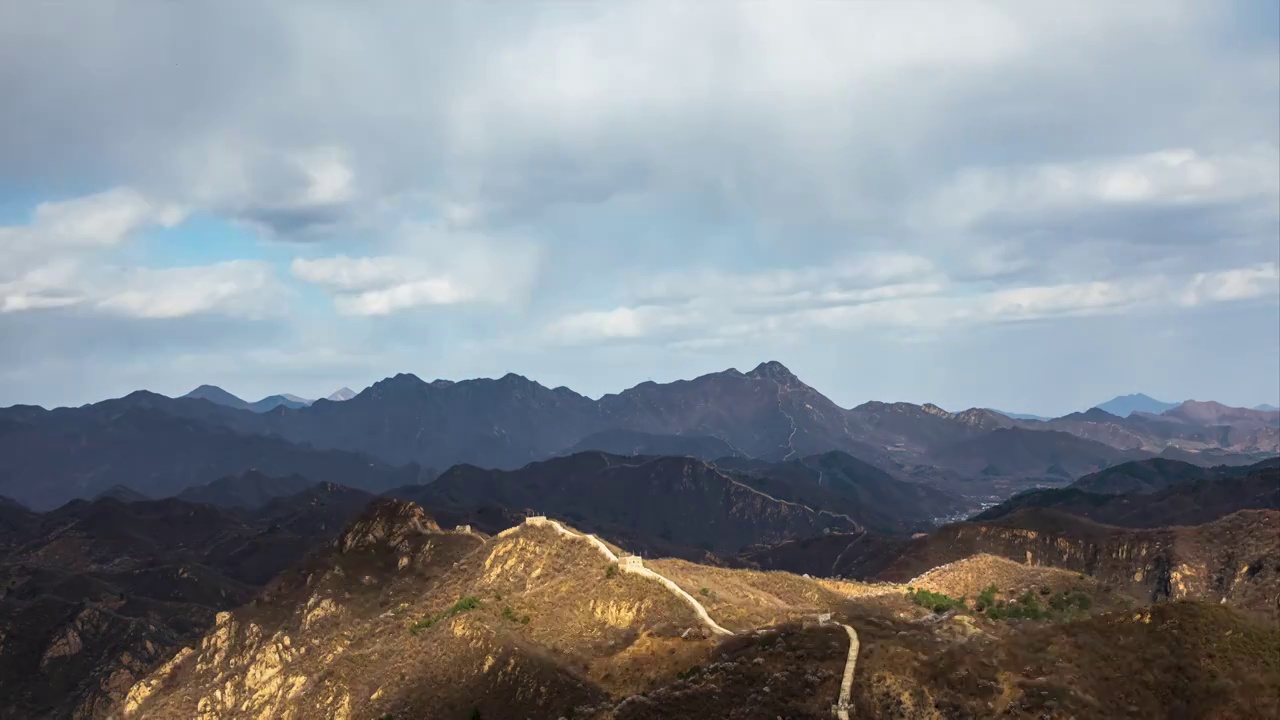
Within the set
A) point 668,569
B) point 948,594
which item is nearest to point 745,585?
point 668,569

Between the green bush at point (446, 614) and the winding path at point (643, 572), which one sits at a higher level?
the winding path at point (643, 572)

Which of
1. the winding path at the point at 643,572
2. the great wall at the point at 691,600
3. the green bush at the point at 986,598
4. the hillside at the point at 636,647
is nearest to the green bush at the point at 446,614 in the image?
the hillside at the point at 636,647

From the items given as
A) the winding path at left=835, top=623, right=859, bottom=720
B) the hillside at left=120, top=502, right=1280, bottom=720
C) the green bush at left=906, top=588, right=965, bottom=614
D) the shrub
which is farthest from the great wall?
the shrub

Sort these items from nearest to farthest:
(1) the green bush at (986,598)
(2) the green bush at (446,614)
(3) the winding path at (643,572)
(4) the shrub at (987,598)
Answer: (3) the winding path at (643,572) < (2) the green bush at (446,614) < (1) the green bush at (986,598) < (4) the shrub at (987,598)

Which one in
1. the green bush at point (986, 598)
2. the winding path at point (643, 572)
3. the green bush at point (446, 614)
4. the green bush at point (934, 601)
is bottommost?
the green bush at point (986, 598)

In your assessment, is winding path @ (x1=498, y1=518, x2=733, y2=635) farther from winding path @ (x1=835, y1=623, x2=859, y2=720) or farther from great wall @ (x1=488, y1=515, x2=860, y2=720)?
winding path @ (x1=835, y1=623, x2=859, y2=720)

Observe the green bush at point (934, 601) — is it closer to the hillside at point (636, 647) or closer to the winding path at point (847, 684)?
the hillside at point (636, 647)

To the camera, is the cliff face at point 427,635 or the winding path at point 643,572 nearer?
the cliff face at point 427,635

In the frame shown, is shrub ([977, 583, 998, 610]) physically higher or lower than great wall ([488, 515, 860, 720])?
lower

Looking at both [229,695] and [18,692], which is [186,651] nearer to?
[229,695]

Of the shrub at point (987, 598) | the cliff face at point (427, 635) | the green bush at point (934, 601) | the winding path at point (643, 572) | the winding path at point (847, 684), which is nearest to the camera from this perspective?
the winding path at point (847, 684)

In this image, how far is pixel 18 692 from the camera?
190 meters

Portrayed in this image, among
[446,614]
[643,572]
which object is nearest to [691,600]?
[643,572]

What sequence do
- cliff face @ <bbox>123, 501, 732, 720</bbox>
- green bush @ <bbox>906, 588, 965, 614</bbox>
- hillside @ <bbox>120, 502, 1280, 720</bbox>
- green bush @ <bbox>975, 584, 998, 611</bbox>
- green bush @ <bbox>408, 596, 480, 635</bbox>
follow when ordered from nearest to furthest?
hillside @ <bbox>120, 502, 1280, 720</bbox> < cliff face @ <bbox>123, 501, 732, 720</bbox> < green bush @ <bbox>408, 596, 480, 635</bbox> < green bush @ <bbox>906, 588, 965, 614</bbox> < green bush @ <bbox>975, 584, 998, 611</bbox>
